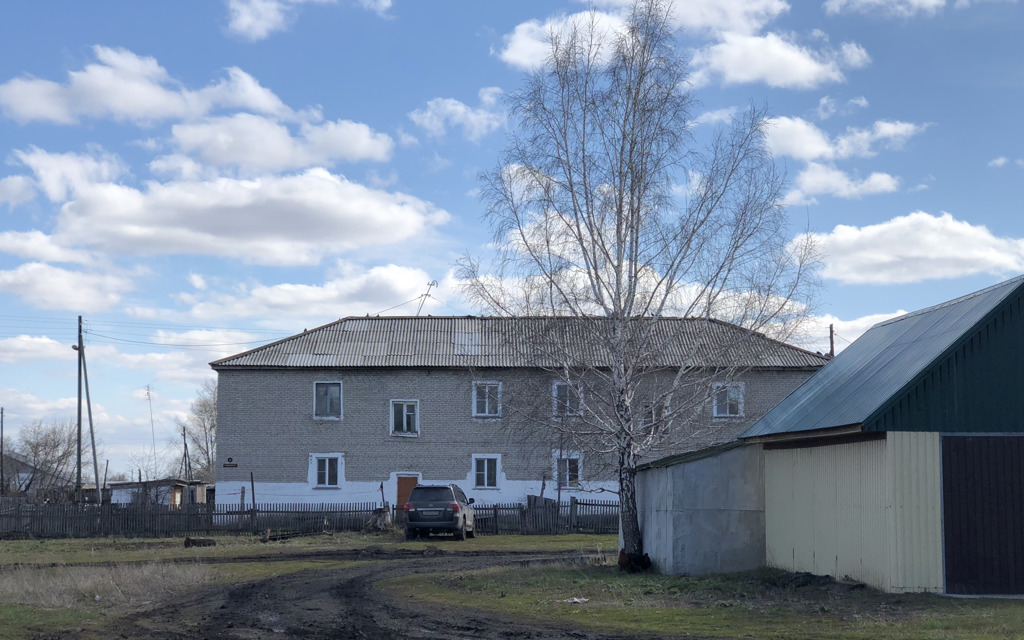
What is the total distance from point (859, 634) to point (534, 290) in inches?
405

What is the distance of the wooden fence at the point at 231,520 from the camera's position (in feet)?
114

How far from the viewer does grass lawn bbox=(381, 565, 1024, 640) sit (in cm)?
1156

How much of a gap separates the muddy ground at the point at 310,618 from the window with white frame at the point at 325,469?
70.3ft

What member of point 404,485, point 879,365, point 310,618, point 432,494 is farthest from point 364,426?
point 310,618

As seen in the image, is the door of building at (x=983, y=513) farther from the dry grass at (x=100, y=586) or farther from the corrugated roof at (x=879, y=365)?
the dry grass at (x=100, y=586)

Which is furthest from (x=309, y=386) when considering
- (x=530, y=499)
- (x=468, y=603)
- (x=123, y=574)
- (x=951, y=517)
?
(x=951, y=517)

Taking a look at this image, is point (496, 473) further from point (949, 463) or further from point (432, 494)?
point (949, 463)

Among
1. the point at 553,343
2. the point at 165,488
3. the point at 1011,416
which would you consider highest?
the point at 553,343

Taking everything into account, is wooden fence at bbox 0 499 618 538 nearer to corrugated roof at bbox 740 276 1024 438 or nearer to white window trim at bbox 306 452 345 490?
white window trim at bbox 306 452 345 490

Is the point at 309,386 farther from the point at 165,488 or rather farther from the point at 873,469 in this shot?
the point at 873,469

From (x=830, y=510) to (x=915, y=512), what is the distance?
2.03m

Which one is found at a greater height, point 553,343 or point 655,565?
point 553,343

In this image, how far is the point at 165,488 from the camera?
56.3m

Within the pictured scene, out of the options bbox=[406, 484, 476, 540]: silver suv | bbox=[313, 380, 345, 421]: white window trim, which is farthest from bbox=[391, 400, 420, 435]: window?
bbox=[406, 484, 476, 540]: silver suv
